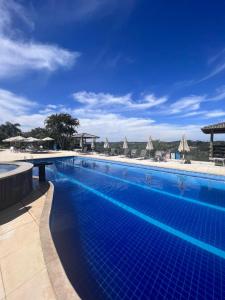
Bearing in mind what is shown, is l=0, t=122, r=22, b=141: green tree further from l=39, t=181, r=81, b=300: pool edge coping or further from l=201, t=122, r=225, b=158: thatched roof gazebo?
l=39, t=181, r=81, b=300: pool edge coping

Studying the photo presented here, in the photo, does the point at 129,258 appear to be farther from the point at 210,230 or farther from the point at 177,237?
the point at 210,230

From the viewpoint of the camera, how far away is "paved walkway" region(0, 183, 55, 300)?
214cm

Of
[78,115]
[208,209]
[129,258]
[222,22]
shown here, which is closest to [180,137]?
[222,22]

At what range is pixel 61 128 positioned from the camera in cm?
3045

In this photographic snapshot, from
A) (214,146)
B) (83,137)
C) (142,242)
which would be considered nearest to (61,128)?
(83,137)

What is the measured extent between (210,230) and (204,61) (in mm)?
A: 12326

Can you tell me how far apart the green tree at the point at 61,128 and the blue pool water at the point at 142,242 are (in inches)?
944

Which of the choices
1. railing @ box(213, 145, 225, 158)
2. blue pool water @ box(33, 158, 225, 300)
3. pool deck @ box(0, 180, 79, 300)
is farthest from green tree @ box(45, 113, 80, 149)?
pool deck @ box(0, 180, 79, 300)

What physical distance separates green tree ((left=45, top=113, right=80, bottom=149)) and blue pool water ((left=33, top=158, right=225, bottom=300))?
78.7 feet

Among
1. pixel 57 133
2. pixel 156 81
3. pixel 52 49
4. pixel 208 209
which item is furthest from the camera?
pixel 57 133

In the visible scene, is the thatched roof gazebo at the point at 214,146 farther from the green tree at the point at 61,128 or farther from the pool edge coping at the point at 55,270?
the green tree at the point at 61,128

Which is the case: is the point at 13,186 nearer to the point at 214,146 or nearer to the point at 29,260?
the point at 29,260

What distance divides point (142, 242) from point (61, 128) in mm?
28748

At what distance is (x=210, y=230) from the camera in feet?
14.5
